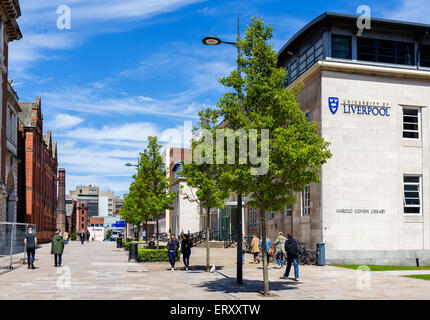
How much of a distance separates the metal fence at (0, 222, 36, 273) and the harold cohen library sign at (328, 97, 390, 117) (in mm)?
17417

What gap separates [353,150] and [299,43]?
8.55 m

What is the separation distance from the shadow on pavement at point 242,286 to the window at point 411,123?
14609 millimetres

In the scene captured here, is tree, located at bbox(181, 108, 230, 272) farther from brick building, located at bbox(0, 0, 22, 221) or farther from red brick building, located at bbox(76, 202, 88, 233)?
red brick building, located at bbox(76, 202, 88, 233)

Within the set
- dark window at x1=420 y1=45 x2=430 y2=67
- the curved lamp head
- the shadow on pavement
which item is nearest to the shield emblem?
dark window at x1=420 y1=45 x2=430 y2=67

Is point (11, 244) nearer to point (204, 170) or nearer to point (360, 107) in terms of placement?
point (204, 170)

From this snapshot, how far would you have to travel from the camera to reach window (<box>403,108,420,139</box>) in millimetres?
27281

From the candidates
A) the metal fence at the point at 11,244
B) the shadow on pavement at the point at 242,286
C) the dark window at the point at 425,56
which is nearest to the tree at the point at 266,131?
the shadow on pavement at the point at 242,286

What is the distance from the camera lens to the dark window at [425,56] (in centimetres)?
2839

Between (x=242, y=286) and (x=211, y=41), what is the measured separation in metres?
8.65

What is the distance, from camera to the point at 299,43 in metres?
30.2

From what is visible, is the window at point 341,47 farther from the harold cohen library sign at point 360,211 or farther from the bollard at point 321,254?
the bollard at point 321,254

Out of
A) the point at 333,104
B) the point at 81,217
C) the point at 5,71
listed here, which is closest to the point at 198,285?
the point at 333,104
